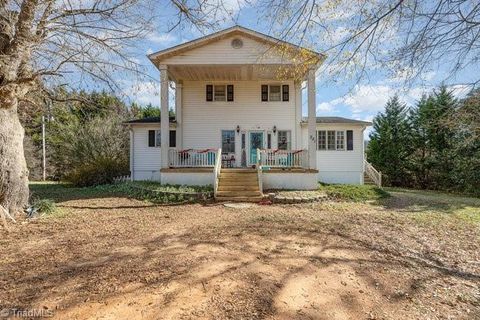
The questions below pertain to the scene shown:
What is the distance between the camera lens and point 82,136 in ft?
71.9

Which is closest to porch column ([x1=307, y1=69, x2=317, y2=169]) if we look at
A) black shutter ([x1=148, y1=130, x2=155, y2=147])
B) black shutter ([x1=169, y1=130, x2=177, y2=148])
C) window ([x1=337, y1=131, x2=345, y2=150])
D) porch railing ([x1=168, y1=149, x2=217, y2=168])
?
window ([x1=337, y1=131, x2=345, y2=150])

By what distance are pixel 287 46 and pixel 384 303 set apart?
15.8 ft

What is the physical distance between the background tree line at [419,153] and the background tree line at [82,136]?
20183mm

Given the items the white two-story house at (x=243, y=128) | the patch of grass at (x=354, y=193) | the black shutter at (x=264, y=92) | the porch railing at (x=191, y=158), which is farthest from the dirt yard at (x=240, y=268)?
the black shutter at (x=264, y=92)

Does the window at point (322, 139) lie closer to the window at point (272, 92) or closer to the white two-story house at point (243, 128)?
the white two-story house at point (243, 128)

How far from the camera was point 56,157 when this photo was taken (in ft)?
91.9

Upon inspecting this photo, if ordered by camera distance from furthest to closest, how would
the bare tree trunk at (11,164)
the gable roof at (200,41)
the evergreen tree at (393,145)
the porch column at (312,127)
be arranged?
the evergreen tree at (393,145) → the gable roof at (200,41) → the porch column at (312,127) → the bare tree trunk at (11,164)

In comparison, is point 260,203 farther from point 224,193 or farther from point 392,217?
point 392,217

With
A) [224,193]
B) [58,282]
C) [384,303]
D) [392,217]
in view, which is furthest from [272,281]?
[224,193]

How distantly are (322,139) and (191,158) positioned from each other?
6808 mm

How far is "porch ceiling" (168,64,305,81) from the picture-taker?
14.3 meters

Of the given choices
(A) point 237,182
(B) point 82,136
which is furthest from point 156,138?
(B) point 82,136

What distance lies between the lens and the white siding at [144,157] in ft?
54.1

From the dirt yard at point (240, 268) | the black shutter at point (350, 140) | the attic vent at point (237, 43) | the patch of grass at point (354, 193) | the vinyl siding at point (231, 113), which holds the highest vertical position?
the attic vent at point (237, 43)
